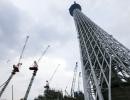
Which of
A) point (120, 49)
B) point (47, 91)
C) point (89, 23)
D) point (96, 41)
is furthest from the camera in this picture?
point (47, 91)

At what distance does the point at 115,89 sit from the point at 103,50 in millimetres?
16606

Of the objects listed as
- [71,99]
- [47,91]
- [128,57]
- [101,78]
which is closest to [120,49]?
[128,57]

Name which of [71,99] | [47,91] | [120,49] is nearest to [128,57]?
[120,49]

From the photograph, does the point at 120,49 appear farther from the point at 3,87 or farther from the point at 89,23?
the point at 3,87

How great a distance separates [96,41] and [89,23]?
21268 millimetres

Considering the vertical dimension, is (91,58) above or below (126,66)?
above

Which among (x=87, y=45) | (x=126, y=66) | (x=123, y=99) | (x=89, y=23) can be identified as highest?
(x=89, y=23)

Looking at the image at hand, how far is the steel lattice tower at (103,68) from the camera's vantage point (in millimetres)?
43656

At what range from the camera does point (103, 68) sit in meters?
52.9

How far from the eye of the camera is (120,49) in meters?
63.5

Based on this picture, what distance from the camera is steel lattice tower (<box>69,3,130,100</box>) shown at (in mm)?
43656

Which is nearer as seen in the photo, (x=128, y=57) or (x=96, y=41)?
(x=128, y=57)

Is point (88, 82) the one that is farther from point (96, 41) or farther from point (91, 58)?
point (96, 41)

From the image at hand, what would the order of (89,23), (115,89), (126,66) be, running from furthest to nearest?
(89,23) → (126,66) → (115,89)
